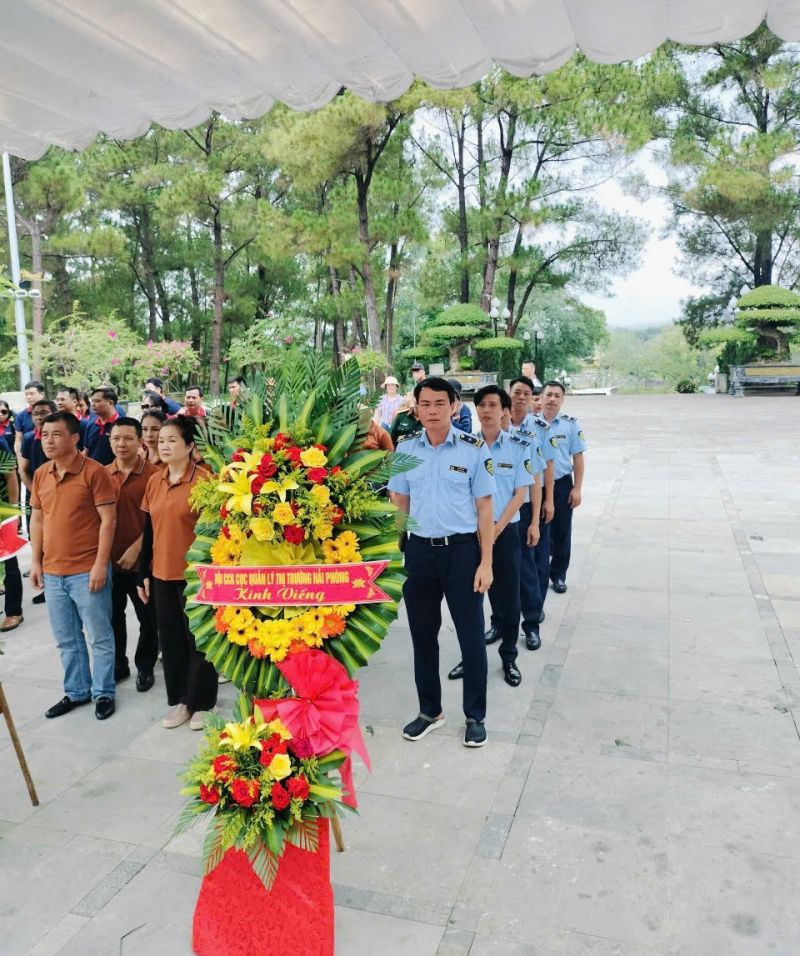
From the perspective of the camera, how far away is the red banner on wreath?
2158 millimetres

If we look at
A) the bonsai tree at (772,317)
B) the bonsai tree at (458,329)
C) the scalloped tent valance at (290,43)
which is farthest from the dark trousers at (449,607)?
the bonsai tree at (772,317)

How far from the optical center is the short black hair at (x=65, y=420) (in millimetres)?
3735

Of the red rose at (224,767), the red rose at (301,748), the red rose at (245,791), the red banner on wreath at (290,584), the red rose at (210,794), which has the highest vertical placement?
the red banner on wreath at (290,584)

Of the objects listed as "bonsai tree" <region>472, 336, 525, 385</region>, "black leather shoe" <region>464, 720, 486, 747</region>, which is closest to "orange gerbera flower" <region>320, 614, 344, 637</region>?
"black leather shoe" <region>464, 720, 486, 747</region>

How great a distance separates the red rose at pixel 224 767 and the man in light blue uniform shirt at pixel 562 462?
11.8 feet

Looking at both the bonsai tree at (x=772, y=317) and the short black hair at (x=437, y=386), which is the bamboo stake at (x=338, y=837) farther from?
the bonsai tree at (x=772, y=317)

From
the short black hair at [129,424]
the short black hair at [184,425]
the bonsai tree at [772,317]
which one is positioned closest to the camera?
the short black hair at [184,425]

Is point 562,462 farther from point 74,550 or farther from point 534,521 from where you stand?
point 74,550

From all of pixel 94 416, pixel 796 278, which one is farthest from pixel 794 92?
pixel 94 416

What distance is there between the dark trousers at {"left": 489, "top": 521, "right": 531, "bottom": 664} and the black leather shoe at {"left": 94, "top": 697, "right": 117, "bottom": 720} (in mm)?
2068

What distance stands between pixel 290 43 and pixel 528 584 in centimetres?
309

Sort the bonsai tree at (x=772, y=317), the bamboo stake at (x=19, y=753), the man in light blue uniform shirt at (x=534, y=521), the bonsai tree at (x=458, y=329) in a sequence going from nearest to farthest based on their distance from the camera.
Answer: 1. the bamboo stake at (x=19, y=753)
2. the man in light blue uniform shirt at (x=534, y=521)
3. the bonsai tree at (x=772, y=317)
4. the bonsai tree at (x=458, y=329)

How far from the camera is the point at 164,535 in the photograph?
3699 millimetres

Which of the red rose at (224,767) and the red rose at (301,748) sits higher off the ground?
the red rose at (301,748)
